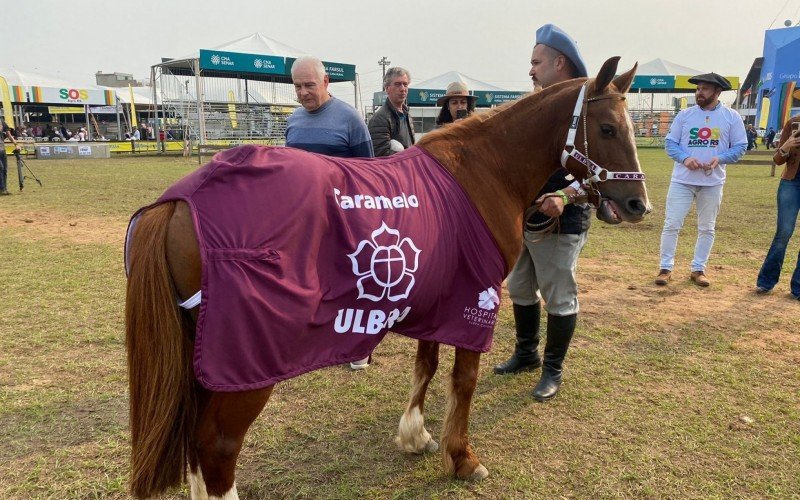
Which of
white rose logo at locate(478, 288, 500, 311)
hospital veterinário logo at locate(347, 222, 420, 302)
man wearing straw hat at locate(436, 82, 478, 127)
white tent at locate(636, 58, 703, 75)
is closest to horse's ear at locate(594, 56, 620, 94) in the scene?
white rose logo at locate(478, 288, 500, 311)

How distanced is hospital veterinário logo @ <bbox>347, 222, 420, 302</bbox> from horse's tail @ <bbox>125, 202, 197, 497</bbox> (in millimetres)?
706

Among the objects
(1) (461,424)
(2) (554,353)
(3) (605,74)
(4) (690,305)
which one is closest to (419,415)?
(1) (461,424)

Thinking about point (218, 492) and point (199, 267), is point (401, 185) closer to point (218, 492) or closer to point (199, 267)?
point (199, 267)

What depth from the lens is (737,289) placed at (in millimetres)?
5551

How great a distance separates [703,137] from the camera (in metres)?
5.50

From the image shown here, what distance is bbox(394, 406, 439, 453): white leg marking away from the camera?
2.83 metres

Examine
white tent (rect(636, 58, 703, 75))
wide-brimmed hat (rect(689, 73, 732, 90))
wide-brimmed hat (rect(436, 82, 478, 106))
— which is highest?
white tent (rect(636, 58, 703, 75))

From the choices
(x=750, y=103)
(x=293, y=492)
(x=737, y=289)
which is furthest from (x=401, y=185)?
(x=750, y=103)

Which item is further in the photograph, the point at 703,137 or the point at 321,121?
the point at 703,137

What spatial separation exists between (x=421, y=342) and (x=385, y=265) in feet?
3.78

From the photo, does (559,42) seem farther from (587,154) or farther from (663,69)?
(663,69)

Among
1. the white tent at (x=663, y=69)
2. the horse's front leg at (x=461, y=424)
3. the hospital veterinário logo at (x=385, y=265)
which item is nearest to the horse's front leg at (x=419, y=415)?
the horse's front leg at (x=461, y=424)

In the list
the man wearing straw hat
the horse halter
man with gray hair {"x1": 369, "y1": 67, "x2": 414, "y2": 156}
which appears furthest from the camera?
the man wearing straw hat

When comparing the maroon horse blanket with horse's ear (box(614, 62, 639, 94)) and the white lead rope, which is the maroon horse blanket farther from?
horse's ear (box(614, 62, 639, 94))
